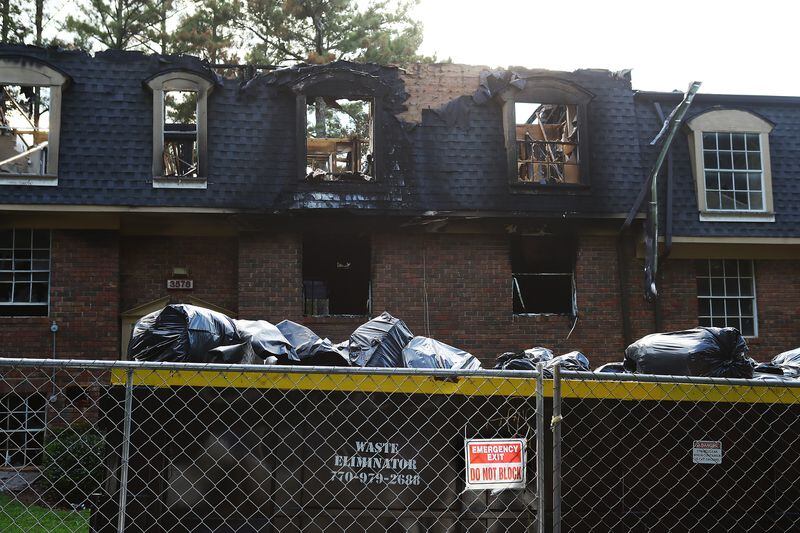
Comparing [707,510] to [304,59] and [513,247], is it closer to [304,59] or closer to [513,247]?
[513,247]

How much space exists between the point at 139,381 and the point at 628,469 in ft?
10.8

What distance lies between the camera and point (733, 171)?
1603 cm

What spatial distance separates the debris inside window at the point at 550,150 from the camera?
51.5 feet

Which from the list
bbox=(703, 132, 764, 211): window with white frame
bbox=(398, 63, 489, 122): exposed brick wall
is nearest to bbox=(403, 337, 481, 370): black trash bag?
bbox=(398, 63, 489, 122): exposed brick wall

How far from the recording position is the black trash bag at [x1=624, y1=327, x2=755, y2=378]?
622 cm

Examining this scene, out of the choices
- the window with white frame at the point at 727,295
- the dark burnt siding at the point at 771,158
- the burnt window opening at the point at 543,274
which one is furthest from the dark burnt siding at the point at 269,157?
the window with white frame at the point at 727,295

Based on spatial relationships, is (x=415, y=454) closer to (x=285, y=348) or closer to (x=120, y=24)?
(x=285, y=348)

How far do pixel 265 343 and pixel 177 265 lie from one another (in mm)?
9085

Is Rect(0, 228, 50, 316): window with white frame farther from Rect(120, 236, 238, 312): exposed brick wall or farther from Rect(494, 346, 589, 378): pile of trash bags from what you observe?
Rect(494, 346, 589, 378): pile of trash bags

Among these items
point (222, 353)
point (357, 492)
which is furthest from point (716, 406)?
point (222, 353)

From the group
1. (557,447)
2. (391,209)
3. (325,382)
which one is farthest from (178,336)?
(391,209)

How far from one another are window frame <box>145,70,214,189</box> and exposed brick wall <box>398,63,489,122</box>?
363cm

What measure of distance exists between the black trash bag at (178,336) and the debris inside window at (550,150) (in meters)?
10.2

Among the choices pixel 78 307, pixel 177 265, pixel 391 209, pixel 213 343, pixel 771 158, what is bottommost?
pixel 213 343
